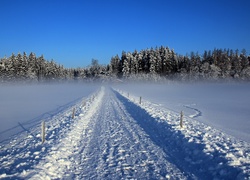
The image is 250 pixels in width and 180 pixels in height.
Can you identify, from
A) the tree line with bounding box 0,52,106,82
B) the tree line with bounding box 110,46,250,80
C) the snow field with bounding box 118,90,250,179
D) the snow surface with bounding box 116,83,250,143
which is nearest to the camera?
the snow field with bounding box 118,90,250,179

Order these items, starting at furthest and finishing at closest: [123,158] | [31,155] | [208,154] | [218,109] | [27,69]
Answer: [27,69] < [218,109] < [31,155] < [123,158] < [208,154]

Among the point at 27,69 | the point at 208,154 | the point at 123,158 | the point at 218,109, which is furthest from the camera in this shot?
the point at 27,69

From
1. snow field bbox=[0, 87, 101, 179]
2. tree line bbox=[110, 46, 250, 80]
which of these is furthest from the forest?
snow field bbox=[0, 87, 101, 179]

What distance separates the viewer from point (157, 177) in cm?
784

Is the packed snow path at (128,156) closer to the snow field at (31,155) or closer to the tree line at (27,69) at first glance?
the snow field at (31,155)

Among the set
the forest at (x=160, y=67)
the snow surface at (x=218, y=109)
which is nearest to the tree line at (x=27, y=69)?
the forest at (x=160, y=67)

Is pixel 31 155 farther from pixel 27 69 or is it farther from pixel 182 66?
pixel 182 66

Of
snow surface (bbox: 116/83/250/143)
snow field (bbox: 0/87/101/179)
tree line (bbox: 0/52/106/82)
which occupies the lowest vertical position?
snow surface (bbox: 116/83/250/143)

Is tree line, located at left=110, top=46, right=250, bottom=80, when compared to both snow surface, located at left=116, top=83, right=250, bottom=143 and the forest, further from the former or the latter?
snow surface, located at left=116, top=83, right=250, bottom=143

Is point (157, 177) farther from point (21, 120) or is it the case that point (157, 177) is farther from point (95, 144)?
point (21, 120)

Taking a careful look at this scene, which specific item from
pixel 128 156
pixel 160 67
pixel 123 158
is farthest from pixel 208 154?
pixel 160 67

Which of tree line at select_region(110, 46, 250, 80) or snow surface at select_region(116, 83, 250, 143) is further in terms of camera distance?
tree line at select_region(110, 46, 250, 80)

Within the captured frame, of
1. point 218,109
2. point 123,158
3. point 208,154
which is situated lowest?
point 218,109

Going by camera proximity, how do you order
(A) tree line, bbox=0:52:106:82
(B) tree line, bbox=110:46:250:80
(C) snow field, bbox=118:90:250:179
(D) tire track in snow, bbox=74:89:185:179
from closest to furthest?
(C) snow field, bbox=118:90:250:179 < (D) tire track in snow, bbox=74:89:185:179 < (A) tree line, bbox=0:52:106:82 < (B) tree line, bbox=110:46:250:80
